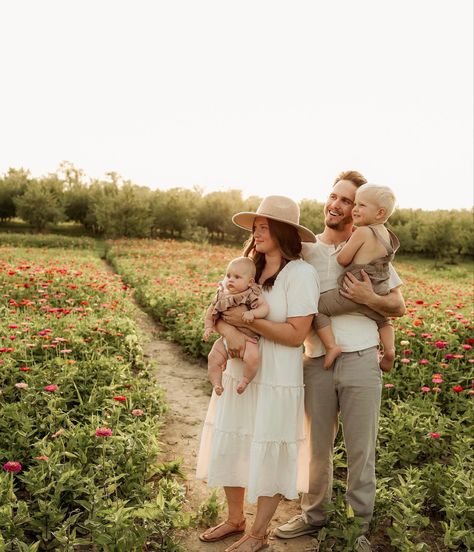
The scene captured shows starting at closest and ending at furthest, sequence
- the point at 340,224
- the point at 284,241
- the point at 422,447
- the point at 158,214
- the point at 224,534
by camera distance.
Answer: the point at 284,241, the point at 340,224, the point at 224,534, the point at 422,447, the point at 158,214

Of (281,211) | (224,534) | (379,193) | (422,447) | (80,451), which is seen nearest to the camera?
(379,193)

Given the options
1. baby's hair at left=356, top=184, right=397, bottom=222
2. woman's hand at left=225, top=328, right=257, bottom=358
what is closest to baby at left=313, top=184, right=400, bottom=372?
baby's hair at left=356, top=184, right=397, bottom=222

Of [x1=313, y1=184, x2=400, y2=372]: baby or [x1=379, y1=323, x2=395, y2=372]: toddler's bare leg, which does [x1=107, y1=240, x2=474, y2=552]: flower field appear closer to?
[x1=379, y1=323, x2=395, y2=372]: toddler's bare leg

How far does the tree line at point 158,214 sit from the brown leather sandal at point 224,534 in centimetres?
3376

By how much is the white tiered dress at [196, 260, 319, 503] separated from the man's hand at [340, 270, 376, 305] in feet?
0.62

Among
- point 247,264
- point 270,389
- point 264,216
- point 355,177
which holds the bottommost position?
point 270,389

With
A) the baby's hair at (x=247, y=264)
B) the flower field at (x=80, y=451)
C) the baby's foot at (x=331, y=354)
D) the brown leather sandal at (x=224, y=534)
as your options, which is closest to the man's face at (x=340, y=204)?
the baby's hair at (x=247, y=264)

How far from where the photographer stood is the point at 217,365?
10.5 feet

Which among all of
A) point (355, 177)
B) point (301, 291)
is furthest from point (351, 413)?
point (355, 177)

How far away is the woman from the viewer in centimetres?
303

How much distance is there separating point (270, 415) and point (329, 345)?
1.83ft

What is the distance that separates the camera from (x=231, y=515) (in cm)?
343

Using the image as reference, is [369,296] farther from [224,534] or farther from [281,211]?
[224,534]

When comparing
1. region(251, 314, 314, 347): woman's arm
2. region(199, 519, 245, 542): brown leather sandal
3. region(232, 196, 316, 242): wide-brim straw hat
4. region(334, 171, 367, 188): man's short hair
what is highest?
region(334, 171, 367, 188): man's short hair
